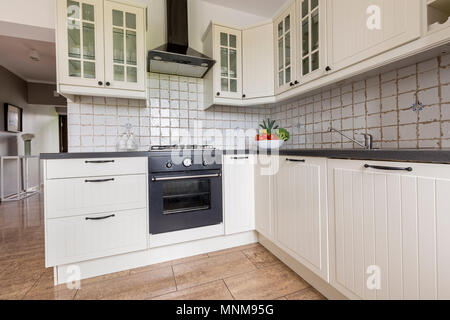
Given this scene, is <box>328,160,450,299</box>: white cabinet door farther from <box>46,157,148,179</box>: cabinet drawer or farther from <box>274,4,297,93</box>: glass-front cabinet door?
<box>46,157,148,179</box>: cabinet drawer

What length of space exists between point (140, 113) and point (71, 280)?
1480 mm

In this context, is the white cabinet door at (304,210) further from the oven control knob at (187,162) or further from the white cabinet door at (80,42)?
the white cabinet door at (80,42)

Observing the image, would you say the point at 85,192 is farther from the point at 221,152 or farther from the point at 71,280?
the point at 221,152

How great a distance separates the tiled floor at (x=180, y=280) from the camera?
50.7 inches

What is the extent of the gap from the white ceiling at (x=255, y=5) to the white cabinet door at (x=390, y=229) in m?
2.19

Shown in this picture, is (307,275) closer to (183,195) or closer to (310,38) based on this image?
(183,195)

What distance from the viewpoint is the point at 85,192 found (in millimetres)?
1434

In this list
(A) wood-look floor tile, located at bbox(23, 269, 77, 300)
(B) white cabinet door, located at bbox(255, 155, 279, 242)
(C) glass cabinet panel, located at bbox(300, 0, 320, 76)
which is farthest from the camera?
(B) white cabinet door, located at bbox(255, 155, 279, 242)

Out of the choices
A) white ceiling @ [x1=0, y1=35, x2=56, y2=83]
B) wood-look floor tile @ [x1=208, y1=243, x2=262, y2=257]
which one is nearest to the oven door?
wood-look floor tile @ [x1=208, y1=243, x2=262, y2=257]

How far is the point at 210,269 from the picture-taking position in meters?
1.57

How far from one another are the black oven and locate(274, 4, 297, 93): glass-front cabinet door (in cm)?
100

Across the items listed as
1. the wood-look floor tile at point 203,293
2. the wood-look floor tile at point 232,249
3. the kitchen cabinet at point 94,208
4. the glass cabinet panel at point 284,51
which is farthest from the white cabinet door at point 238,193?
the glass cabinet panel at point 284,51

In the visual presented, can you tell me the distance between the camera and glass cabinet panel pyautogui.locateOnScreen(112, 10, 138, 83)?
5.76ft
